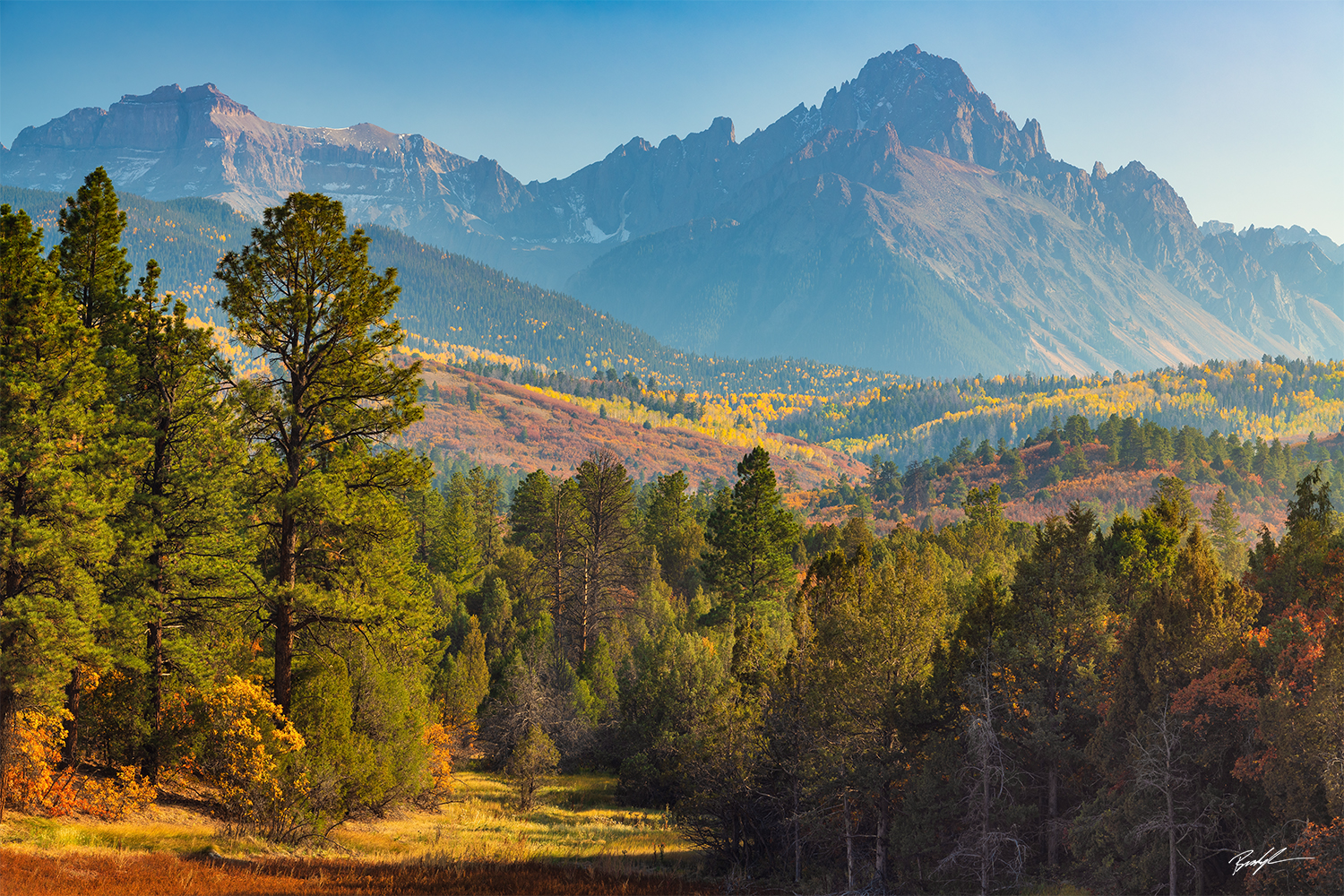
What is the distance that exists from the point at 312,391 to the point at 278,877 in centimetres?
1210

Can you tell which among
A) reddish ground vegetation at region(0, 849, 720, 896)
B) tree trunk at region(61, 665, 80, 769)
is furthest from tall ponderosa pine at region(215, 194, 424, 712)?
tree trunk at region(61, 665, 80, 769)

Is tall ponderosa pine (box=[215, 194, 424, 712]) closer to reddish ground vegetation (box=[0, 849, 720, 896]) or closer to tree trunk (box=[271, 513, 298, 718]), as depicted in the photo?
tree trunk (box=[271, 513, 298, 718])

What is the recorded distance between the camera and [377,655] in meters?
28.9

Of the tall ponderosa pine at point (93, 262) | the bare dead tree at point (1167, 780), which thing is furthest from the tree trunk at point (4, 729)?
the bare dead tree at point (1167, 780)

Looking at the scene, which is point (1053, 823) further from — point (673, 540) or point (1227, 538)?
point (1227, 538)

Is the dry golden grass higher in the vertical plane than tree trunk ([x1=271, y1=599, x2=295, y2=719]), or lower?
lower

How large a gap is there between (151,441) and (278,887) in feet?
41.6

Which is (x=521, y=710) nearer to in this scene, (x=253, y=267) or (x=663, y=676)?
(x=663, y=676)

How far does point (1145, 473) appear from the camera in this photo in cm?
15325

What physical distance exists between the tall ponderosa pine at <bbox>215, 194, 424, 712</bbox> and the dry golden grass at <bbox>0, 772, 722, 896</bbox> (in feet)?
13.8

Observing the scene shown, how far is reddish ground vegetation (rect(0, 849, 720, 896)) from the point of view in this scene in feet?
56.4

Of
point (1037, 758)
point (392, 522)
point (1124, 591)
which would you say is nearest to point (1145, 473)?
point (1124, 591)

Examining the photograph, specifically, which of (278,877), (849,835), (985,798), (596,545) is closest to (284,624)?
(278,877)

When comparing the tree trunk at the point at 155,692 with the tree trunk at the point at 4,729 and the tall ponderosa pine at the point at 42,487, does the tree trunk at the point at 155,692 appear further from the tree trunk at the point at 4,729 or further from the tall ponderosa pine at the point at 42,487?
the tree trunk at the point at 4,729
